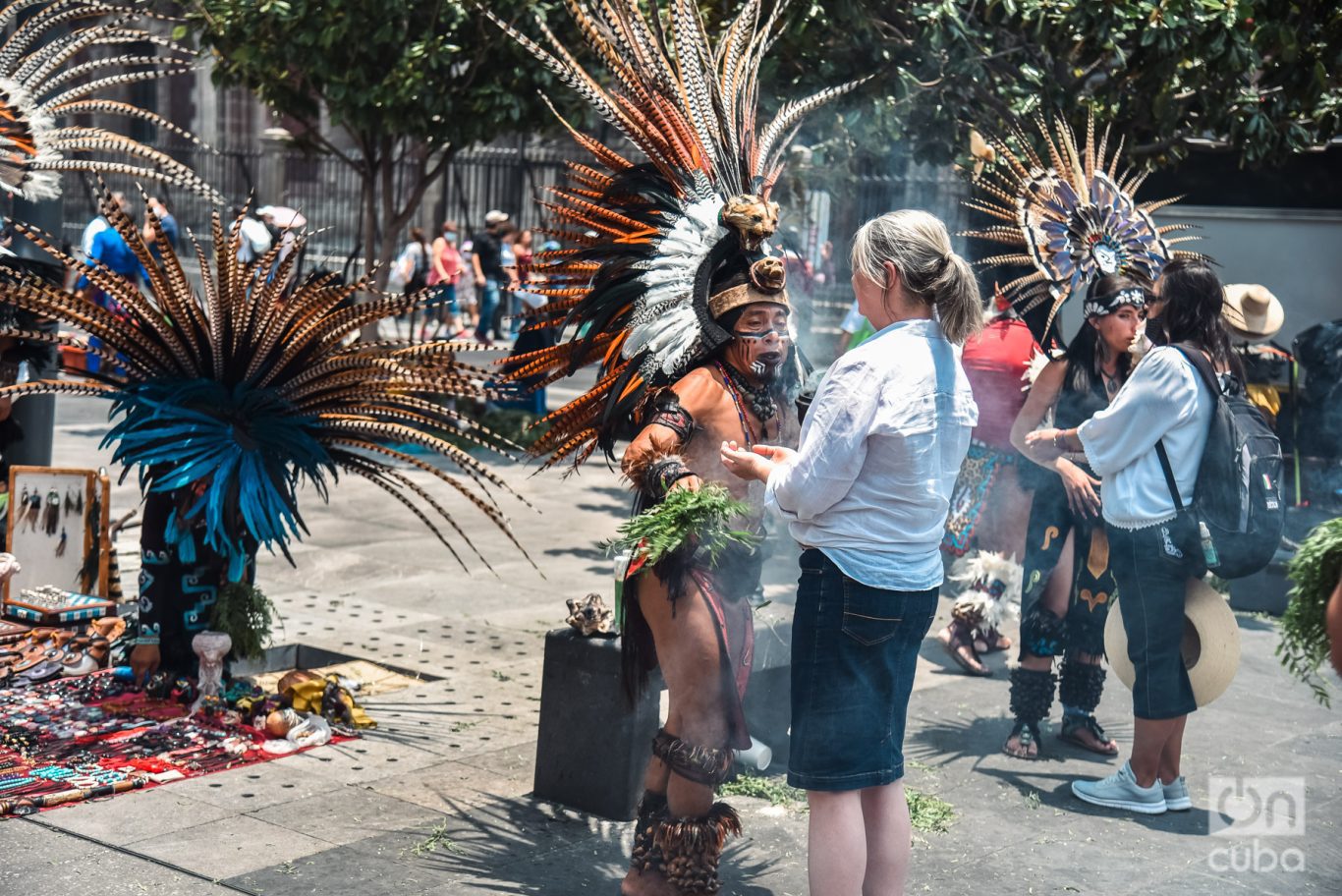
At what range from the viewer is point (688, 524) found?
12.1 feet

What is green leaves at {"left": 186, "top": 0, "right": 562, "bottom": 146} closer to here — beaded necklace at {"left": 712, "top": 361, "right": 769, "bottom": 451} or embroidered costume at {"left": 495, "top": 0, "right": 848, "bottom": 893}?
embroidered costume at {"left": 495, "top": 0, "right": 848, "bottom": 893}

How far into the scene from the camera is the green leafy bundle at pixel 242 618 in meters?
5.17

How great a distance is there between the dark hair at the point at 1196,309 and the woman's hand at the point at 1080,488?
2.19ft

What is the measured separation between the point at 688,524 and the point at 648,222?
3.43 ft

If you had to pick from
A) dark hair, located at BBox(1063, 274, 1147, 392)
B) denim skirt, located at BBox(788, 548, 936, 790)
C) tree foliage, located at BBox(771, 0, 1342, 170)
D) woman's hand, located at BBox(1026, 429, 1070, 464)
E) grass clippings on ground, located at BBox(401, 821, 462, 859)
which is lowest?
grass clippings on ground, located at BBox(401, 821, 462, 859)

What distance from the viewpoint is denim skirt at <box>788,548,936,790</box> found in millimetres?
3344

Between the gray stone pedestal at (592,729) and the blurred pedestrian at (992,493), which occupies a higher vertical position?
the blurred pedestrian at (992,493)

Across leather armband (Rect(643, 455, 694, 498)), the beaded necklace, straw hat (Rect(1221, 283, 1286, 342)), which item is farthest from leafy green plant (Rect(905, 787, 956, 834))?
straw hat (Rect(1221, 283, 1286, 342))

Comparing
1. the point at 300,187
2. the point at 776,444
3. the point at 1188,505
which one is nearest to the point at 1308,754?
the point at 1188,505

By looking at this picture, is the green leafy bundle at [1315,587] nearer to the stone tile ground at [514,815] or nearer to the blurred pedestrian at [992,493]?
the stone tile ground at [514,815]

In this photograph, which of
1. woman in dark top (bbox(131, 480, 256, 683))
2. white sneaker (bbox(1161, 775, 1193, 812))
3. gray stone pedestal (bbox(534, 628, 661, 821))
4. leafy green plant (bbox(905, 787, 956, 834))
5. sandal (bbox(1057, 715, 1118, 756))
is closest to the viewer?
gray stone pedestal (bbox(534, 628, 661, 821))

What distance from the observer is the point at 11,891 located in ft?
12.3

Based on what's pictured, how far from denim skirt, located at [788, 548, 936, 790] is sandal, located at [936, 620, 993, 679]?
3.27 meters

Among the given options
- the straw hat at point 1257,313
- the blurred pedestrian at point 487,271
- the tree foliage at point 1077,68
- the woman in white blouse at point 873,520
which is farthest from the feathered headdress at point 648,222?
the blurred pedestrian at point 487,271
